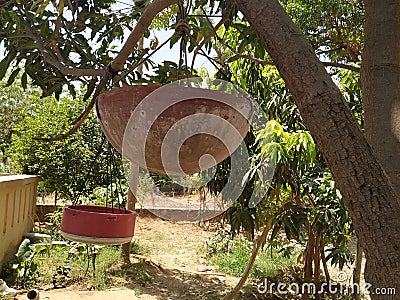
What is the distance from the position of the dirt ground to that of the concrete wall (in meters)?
0.57

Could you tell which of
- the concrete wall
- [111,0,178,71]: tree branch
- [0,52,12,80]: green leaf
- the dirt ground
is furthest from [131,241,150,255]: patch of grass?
[111,0,178,71]: tree branch

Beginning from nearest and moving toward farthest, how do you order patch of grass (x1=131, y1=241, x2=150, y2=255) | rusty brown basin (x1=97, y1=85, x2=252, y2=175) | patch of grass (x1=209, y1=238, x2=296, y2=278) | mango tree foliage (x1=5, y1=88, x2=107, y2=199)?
rusty brown basin (x1=97, y1=85, x2=252, y2=175)
patch of grass (x1=209, y1=238, x2=296, y2=278)
patch of grass (x1=131, y1=241, x2=150, y2=255)
mango tree foliage (x1=5, y1=88, x2=107, y2=199)

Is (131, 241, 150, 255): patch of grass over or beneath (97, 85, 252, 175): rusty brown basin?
beneath

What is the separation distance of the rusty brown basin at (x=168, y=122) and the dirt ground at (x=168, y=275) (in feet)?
9.76

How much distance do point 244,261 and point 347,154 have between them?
183 inches

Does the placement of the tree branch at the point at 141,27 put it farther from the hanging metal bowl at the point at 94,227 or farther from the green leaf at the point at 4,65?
the green leaf at the point at 4,65

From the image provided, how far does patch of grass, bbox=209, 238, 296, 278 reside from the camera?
4680mm

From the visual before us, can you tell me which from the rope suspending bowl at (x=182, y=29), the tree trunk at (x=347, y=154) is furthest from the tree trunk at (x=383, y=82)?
the rope suspending bowl at (x=182, y=29)

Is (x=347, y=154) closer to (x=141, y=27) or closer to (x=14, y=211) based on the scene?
(x=141, y=27)

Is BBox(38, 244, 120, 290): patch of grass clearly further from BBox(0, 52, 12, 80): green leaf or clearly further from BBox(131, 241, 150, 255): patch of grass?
BBox(0, 52, 12, 80): green leaf

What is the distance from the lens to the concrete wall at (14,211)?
12.6 ft

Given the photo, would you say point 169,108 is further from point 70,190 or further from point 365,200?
point 70,190

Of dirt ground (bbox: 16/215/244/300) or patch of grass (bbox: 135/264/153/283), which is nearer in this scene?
dirt ground (bbox: 16/215/244/300)

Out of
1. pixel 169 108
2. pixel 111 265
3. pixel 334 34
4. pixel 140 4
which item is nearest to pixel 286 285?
pixel 111 265
